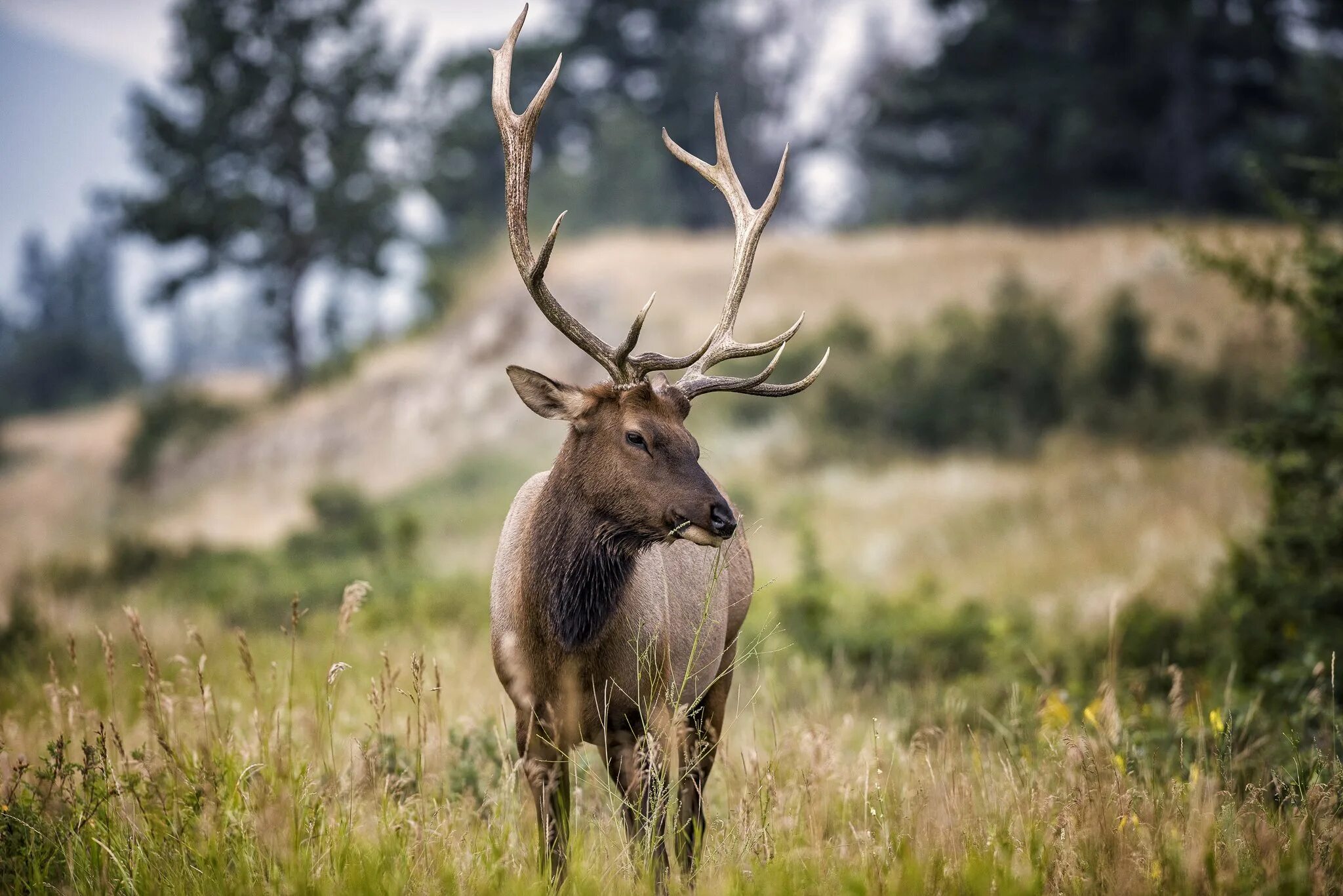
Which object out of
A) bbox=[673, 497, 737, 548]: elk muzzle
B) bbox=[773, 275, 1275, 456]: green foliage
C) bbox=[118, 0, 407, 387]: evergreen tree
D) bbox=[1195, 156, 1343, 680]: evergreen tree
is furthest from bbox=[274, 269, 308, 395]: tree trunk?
bbox=[673, 497, 737, 548]: elk muzzle

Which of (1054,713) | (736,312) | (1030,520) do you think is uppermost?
(736,312)

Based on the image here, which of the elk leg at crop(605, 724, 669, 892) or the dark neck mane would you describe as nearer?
the elk leg at crop(605, 724, 669, 892)

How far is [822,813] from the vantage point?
327cm

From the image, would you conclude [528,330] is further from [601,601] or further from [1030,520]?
[601,601]

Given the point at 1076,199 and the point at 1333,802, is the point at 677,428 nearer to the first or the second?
the point at 1333,802

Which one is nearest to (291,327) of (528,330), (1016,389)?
(528,330)

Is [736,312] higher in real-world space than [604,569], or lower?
higher

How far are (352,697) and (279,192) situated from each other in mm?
29627

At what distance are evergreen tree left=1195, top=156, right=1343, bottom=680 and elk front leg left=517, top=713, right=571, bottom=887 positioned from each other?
441 centimetres

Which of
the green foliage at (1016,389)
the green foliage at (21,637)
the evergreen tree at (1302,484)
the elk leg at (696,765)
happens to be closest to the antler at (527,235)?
the elk leg at (696,765)

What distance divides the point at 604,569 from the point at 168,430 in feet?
101

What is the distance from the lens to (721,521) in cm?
365

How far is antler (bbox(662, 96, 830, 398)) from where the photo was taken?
13.5ft

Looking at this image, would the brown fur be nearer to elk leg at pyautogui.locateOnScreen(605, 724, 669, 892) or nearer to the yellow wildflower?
elk leg at pyautogui.locateOnScreen(605, 724, 669, 892)
